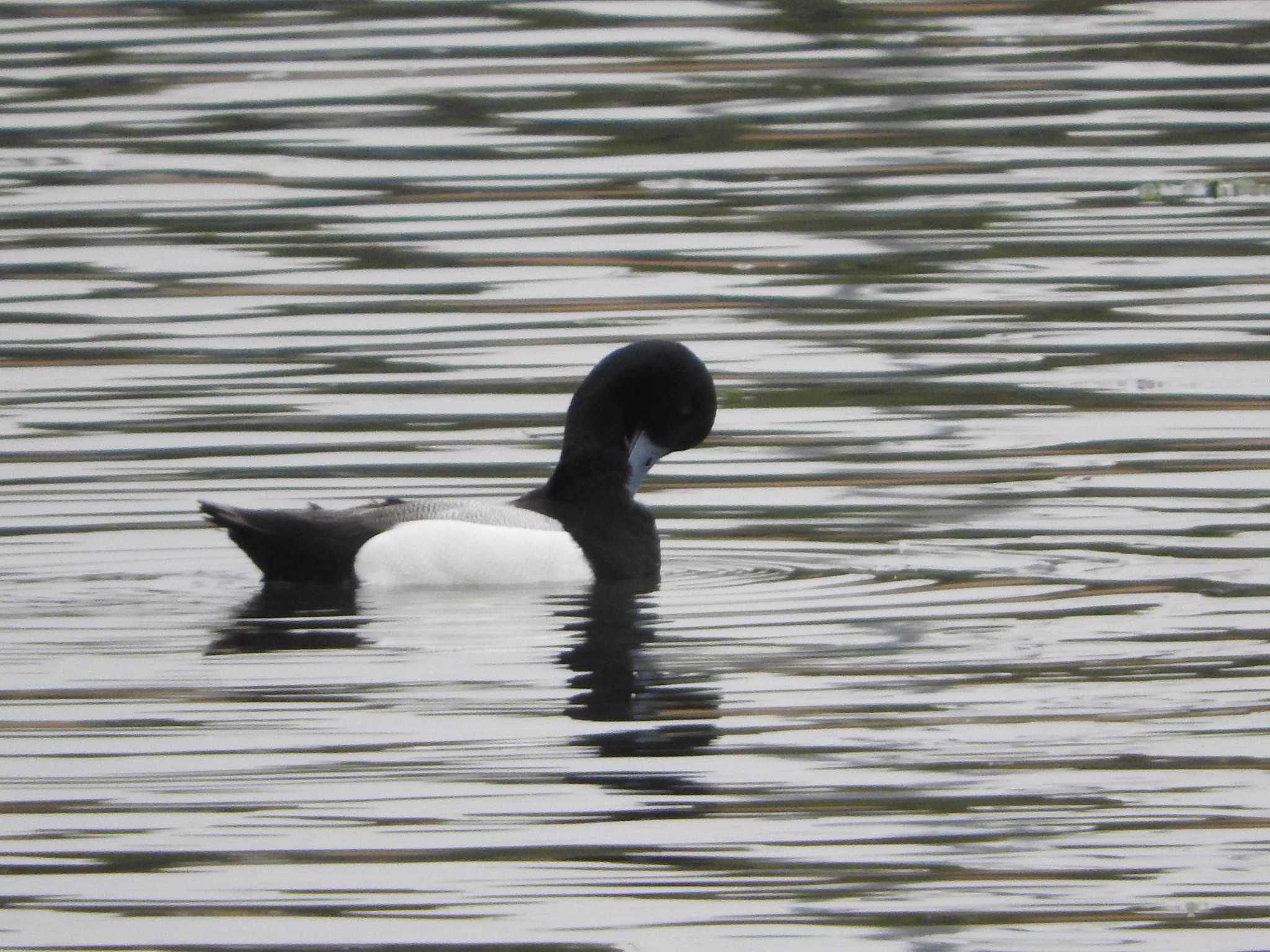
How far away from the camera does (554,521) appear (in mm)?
10242

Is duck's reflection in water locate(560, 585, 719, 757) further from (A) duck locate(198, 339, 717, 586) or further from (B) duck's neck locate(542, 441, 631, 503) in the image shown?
(B) duck's neck locate(542, 441, 631, 503)

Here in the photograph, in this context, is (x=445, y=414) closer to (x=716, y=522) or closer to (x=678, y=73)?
(x=716, y=522)

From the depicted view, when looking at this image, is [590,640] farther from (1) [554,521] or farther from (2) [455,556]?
(1) [554,521]

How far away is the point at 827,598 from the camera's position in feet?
31.0

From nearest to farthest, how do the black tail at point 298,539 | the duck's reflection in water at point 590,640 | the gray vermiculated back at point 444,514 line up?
the duck's reflection in water at point 590,640 < the black tail at point 298,539 < the gray vermiculated back at point 444,514

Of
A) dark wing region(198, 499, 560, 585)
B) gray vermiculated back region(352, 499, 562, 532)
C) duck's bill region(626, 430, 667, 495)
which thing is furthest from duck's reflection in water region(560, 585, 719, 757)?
duck's bill region(626, 430, 667, 495)

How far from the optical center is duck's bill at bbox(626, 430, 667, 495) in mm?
10445

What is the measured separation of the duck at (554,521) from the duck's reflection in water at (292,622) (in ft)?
0.25

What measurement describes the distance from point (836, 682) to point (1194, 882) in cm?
196

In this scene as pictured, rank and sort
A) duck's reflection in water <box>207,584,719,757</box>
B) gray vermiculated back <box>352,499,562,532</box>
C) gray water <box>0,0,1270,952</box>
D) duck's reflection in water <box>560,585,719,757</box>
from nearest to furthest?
1. gray water <box>0,0,1270,952</box>
2. duck's reflection in water <box>560,585,719,757</box>
3. duck's reflection in water <box>207,584,719,757</box>
4. gray vermiculated back <box>352,499,562,532</box>

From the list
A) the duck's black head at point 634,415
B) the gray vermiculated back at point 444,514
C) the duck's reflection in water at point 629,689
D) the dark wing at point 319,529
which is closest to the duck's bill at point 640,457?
the duck's black head at point 634,415

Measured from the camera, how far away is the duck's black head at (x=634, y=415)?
10.4 metres

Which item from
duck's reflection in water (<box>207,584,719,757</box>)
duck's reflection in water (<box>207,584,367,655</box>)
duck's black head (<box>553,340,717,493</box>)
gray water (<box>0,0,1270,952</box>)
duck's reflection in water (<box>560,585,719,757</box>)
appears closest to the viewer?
gray water (<box>0,0,1270,952</box>)

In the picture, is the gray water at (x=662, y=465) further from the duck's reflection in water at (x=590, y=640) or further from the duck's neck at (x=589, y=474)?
the duck's neck at (x=589, y=474)
